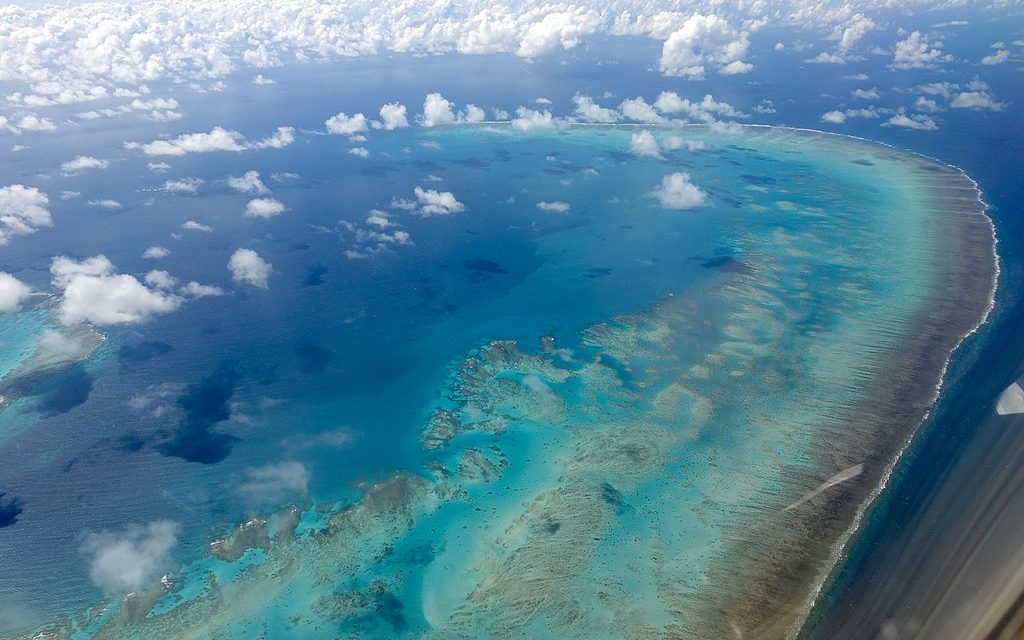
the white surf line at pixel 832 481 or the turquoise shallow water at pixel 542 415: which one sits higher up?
the white surf line at pixel 832 481

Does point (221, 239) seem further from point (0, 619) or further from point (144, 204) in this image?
point (0, 619)

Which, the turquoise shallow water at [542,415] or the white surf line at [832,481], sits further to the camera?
the white surf line at [832,481]

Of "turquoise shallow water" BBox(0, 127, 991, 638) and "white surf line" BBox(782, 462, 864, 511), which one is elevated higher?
"white surf line" BBox(782, 462, 864, 511)

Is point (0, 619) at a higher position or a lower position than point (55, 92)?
higher

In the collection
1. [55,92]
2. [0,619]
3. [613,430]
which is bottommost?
[55,92]

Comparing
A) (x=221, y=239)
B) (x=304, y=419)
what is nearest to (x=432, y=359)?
(x=304, y=419)
